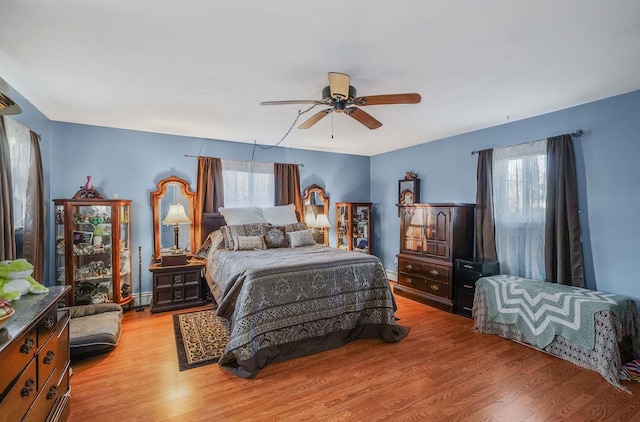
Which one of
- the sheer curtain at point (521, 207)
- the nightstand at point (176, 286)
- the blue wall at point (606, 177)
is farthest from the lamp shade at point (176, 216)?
the blue wall at point (606, 177)

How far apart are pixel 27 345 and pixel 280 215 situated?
139 inches

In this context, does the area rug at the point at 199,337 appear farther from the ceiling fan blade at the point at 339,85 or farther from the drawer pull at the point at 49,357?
the ceiling fan blade at the point at 339,85

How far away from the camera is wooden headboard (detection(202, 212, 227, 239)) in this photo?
4.54 metres

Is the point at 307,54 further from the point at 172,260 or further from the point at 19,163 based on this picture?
the point at 172,260

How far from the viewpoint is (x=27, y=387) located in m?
1.38

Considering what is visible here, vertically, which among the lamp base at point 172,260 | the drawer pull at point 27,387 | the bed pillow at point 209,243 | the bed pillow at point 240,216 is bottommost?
the drawer pull at point 27,387

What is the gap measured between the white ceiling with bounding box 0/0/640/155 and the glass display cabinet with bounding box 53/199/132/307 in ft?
3.78

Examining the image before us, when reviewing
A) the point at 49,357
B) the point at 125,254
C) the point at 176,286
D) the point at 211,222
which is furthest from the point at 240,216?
the point at 49,357

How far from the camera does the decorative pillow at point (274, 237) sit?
423 cm

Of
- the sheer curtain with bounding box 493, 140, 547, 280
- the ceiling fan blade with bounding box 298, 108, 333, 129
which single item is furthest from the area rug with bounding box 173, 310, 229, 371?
the sheer curtain with bounding box 493, 140, 547, 280

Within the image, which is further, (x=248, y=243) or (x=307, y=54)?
(x=248, y=243)

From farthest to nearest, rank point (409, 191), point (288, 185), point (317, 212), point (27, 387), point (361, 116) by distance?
point (317, 212) < point (409, 191) < point (288, 185) < point (361, 116) < point (27, 387)

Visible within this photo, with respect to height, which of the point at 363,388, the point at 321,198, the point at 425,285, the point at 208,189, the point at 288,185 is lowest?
the point at 363,388

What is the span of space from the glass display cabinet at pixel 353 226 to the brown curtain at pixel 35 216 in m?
4.20
